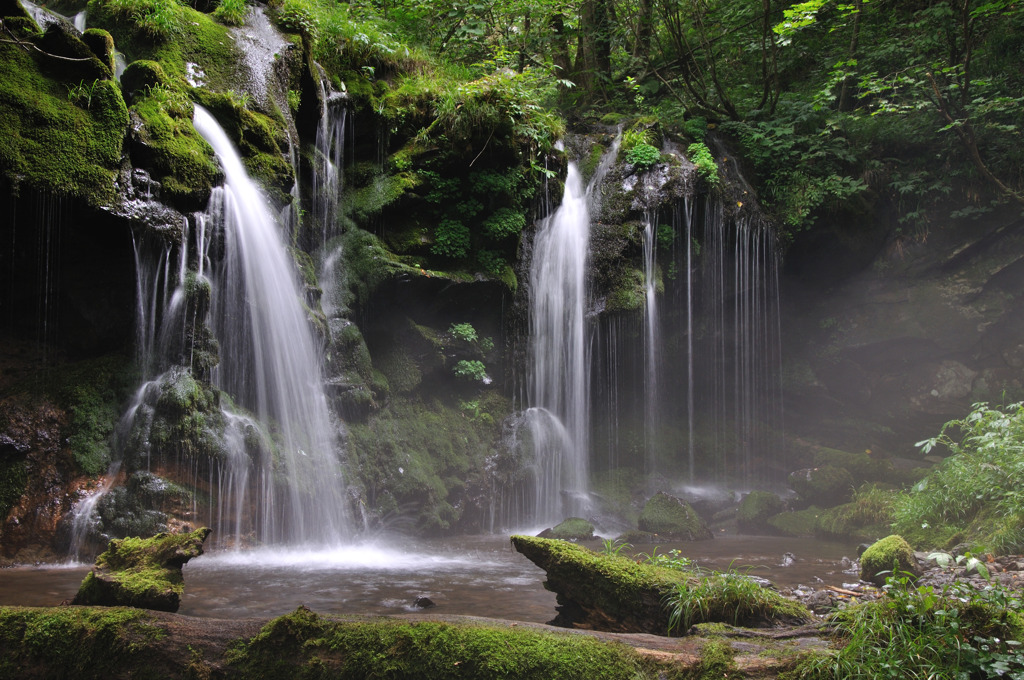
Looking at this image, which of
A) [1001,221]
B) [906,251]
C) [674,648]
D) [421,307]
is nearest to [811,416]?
[906,251]

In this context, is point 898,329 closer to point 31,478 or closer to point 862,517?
point 862,517

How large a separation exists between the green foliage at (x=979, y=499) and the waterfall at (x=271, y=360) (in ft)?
23.6

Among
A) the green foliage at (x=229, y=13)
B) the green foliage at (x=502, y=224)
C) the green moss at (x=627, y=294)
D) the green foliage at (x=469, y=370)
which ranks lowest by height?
the green foliage at (x=469, y=370)

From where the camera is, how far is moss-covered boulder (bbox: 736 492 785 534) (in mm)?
10461

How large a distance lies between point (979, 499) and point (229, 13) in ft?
39.5

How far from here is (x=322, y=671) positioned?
272 centimetres

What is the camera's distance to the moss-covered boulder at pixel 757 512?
10461mm

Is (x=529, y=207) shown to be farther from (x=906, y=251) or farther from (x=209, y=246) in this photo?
Answer: (x=906, y=251)

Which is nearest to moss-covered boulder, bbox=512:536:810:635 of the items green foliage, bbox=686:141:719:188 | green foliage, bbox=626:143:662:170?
green foliage, bbox=626:143:662:170

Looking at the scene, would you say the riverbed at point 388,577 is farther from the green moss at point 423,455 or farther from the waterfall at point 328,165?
the waterfall at point 328,165

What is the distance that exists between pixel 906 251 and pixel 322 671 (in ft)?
46.8

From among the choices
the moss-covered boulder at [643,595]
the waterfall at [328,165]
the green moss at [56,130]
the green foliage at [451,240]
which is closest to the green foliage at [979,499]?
the moss-covered boulder at [643,595]

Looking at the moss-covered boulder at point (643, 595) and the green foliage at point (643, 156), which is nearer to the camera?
the moss-covered boulder at point (643, 595)

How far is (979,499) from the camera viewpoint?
743 centimetres
